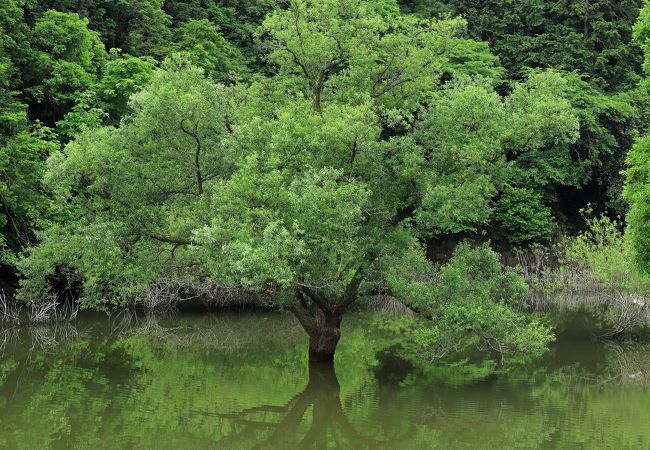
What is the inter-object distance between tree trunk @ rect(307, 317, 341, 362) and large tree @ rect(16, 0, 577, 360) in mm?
123

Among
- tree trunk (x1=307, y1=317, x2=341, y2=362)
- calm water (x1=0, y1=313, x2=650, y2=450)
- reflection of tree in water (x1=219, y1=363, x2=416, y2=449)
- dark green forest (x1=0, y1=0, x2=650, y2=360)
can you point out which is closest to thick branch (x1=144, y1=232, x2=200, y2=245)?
dark green forest (x1=0, y1=0, x2=650, y2=360)

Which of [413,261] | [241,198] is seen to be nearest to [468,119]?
[413,261]

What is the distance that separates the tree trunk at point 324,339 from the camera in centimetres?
1769

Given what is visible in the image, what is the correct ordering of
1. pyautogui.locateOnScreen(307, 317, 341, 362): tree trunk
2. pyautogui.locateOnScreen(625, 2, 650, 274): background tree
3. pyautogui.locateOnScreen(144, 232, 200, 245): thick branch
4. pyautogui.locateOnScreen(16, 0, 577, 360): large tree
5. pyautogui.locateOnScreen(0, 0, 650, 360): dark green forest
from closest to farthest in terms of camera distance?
pyautogui.locateOnScreen(625, 2, 650, 274): background tree < pyautogui.locateOnScreen(0, 0, 650, 360): dark green forest < pyautogui.locateOnScreen(16, 0, 577, 360): large tree < pyautogui.locateOnScreen(144, 232, 200, 245): thick branch < pyautogui.locateOnScreen(307, 317, 341, 362): tree trunk

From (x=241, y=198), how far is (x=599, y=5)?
103 feet

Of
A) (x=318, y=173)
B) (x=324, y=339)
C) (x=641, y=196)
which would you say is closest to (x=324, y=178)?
(x=318, y=173)

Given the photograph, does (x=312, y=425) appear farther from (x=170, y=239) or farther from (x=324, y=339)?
(x=170, y=239)

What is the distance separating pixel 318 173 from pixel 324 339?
16.8ft

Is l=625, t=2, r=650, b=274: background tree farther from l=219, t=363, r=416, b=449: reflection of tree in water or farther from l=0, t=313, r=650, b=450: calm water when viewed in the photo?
l=219, t=363, r=416, b=449: reflection of tree in water

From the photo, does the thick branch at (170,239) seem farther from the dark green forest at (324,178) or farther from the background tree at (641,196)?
the background tree at (641,196)

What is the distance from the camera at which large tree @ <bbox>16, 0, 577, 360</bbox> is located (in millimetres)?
14039

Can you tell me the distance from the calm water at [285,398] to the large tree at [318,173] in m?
1.52

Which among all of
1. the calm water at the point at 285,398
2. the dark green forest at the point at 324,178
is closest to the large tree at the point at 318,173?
the dark green forest at the point at 324,178

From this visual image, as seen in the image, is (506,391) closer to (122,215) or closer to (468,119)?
(468,119)
